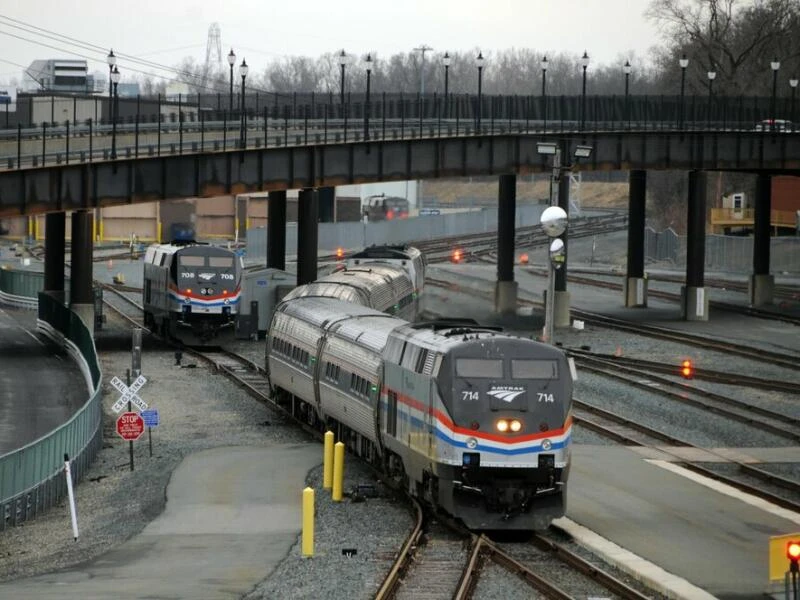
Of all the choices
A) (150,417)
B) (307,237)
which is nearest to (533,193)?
(307,237)

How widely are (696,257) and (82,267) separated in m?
32.0

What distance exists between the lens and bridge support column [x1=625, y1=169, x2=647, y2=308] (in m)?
80.0

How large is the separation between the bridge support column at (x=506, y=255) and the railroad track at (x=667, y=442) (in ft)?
105

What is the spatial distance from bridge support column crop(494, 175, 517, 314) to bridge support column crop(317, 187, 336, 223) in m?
60.5

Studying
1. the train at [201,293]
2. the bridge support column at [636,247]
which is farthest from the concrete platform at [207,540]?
the bridge support column at [636,247]

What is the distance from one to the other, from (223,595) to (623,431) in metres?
20.3

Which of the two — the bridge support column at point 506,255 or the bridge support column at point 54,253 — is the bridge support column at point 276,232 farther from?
the bridge support column at point 54,253

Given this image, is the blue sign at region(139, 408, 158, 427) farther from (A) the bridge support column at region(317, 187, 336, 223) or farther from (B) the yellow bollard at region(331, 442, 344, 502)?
(A) the bridge support column at region(317, 187, 336, 223)

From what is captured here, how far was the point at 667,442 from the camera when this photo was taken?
3762 cm

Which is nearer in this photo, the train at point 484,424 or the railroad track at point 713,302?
the train at point 484,424

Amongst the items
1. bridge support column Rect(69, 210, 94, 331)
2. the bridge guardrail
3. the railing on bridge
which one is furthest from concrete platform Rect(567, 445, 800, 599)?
the railing on bridge

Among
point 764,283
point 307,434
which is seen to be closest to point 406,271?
point 307,434

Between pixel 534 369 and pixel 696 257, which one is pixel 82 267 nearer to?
pixel 696 257

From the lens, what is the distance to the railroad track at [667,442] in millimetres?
30964
